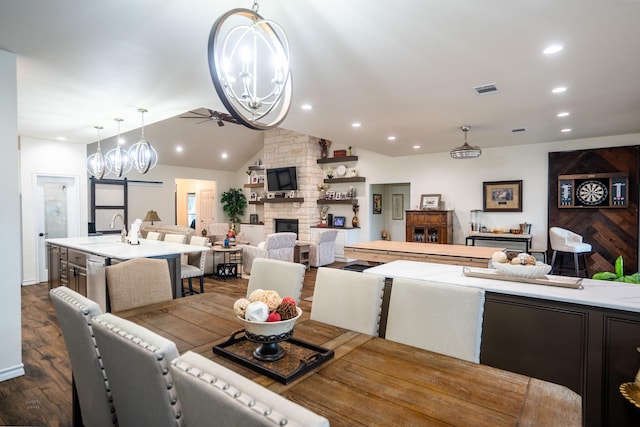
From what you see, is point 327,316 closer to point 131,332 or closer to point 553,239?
point 131,332

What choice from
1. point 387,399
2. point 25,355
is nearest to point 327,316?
point 387,399

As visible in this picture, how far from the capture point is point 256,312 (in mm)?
1322

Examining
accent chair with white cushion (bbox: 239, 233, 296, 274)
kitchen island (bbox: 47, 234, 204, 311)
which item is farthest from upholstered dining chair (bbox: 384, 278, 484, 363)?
accent chair with white cushion (bbox: 239, 233, 296, 274)

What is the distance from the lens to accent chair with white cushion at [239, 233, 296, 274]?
6.27 meters

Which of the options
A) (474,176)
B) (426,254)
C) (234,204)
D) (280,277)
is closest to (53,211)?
(234,204)

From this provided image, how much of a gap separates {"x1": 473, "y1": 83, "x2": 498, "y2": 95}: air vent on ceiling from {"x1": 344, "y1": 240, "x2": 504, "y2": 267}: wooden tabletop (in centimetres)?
174

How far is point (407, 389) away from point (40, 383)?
2960 mm

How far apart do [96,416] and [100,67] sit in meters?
2.67

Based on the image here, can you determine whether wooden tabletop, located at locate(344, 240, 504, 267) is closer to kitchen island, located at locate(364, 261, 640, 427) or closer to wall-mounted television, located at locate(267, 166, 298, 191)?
kitchen island, located at locate(364, 261, 640, 427)

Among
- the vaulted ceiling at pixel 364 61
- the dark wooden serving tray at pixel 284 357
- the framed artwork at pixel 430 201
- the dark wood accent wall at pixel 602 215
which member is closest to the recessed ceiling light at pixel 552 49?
the vaulted ceiling at pixel 364 61

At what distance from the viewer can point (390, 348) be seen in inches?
60.0

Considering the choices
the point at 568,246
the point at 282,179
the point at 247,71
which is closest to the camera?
the point at 247,71

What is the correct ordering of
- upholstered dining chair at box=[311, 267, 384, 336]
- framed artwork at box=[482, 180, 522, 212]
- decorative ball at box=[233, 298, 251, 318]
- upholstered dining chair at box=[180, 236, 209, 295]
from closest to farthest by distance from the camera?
decorative ball at box=[233, 298, 251, 318] → upholstered dining chair at box=[311, 267, 384, 336] → upholstered dining chair at box=[180, 236, 209, 295] → framed artwork at box=[482, 180, 522, 212]

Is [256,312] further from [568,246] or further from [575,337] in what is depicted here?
[568,246]
